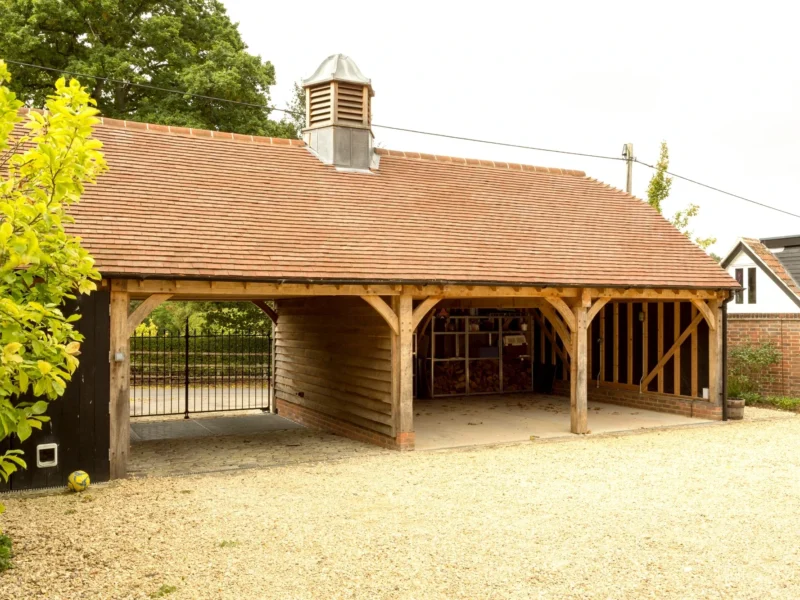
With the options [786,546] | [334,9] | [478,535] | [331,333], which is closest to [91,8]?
[334,9]

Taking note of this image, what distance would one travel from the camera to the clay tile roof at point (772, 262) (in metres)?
17.4

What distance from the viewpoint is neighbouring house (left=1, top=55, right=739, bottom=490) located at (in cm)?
859

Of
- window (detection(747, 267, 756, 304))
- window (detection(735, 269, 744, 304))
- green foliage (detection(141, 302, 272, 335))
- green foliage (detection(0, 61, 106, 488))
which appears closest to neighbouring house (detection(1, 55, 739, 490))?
green foliage (detection(0, 61, 106, 488))

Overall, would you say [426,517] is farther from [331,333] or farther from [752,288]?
[752,288]

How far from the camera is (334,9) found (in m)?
13.3

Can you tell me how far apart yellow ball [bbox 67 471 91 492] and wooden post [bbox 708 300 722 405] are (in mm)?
10383

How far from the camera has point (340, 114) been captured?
43.3 ft

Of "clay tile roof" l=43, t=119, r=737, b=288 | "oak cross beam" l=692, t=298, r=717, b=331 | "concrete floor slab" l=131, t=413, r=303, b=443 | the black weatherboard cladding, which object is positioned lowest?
"concrete floor slab" l=131, t=413, r=303, b=443

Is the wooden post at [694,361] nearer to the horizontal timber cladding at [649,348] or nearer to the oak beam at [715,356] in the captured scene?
the horizontal timber cladding at [649,348]

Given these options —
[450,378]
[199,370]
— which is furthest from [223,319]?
[450,378]

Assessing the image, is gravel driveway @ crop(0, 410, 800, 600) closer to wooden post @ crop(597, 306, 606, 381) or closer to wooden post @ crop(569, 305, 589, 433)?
wooden post @ crop(569, 305, 589, 433)

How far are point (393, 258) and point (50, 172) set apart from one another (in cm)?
607

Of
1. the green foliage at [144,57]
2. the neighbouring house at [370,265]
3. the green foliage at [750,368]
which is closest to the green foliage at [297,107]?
the green foliage at [144,57]

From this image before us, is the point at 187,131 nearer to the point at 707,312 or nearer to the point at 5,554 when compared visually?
the point at 5,554
